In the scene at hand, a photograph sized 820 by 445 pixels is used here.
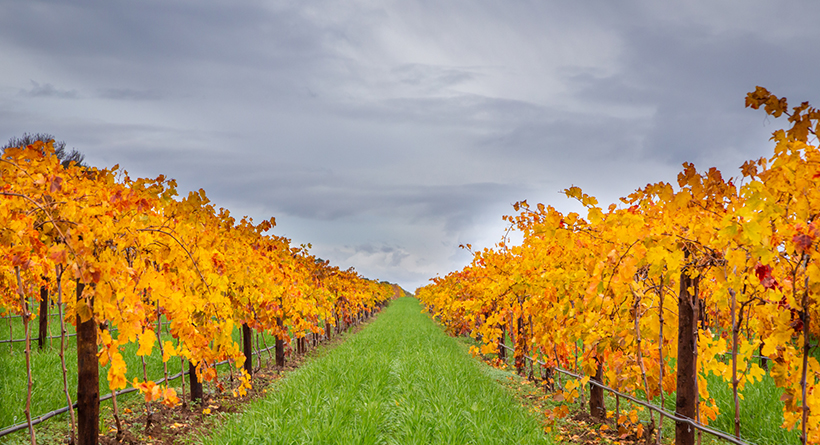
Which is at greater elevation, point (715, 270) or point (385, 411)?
point (715, 270)

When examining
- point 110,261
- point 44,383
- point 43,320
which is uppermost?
point 110,261

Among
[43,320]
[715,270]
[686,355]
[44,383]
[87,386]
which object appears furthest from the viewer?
[43,320]

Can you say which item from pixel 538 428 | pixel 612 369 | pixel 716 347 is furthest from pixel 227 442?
pixel 716 347

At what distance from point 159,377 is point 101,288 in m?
6.18

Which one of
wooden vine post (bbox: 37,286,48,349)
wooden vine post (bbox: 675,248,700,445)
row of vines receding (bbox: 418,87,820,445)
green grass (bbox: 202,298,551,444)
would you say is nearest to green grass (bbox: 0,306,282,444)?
wooden vine post (bbox: 37,286,48,349)

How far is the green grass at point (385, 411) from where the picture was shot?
4.70 meters

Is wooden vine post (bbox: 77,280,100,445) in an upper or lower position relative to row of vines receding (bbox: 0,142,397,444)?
lower

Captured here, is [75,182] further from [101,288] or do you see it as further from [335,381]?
[335,381]

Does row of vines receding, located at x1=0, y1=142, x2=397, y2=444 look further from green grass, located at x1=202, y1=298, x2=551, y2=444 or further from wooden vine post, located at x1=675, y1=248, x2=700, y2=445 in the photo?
wooden vine post, located at x1=675, y1=248, x2=700, y2=445

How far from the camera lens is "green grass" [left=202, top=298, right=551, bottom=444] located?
4.70 m

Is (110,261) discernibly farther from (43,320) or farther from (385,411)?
(43,320)

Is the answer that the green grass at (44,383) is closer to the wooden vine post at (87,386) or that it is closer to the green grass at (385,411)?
the wooden vine post at (87,386)

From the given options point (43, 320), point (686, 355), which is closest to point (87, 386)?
point (686, 355)

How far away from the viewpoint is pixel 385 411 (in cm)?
575
